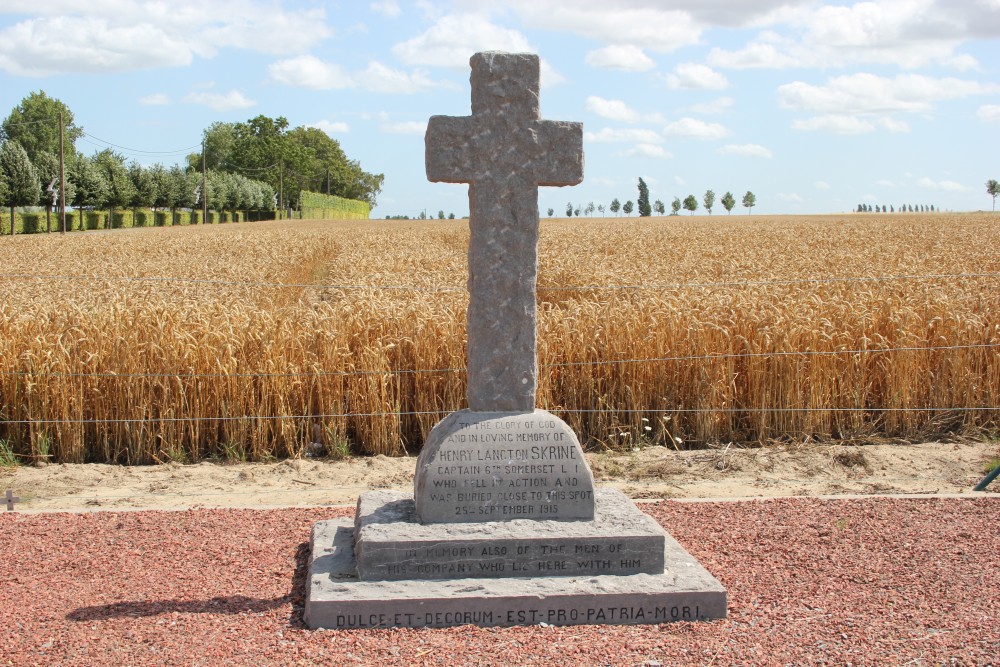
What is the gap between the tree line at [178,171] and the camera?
55.2m

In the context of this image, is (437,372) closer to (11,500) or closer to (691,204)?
(11,500)

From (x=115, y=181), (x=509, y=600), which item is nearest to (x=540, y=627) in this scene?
(x=509, y=600)

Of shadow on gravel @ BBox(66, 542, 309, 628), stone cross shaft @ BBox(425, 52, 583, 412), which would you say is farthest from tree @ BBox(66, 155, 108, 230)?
shadow on gravel @ BBox(66, 542, 309, 628)

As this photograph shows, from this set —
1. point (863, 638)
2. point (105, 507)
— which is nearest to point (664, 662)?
point (863, 638)

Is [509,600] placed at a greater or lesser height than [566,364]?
lesser

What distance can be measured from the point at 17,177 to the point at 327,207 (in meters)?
64.3

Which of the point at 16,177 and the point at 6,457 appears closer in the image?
the point at 6,457

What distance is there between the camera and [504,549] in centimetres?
487

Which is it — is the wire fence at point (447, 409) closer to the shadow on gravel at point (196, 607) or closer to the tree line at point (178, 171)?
the shadow on gravel at point (196, 607)

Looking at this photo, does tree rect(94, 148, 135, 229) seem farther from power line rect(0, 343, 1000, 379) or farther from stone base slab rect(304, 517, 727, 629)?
stone base slab rect(304, 517, 727, 629)

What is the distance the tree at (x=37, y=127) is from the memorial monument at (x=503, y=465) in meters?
104

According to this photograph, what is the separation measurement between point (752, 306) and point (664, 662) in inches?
229

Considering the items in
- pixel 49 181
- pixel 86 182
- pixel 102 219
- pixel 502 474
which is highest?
pixel 86 182

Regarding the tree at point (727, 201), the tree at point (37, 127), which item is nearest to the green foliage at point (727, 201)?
the tree at point (727, 201)
